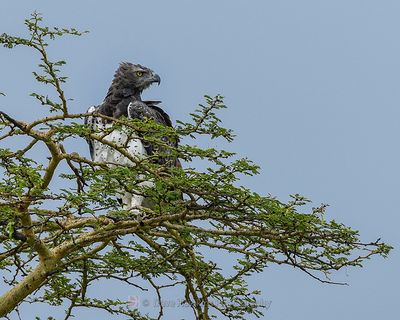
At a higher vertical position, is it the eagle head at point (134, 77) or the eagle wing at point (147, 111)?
the eagle head at point (134, 77)

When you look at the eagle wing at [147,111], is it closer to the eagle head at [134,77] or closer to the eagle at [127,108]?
the eagle at [127,108]

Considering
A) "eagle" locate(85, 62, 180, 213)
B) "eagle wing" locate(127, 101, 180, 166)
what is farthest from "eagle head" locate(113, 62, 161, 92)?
"eagle wing" locate(127, 101, 180, 166)

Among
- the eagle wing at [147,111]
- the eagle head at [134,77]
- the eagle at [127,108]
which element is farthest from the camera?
the eagle head at [134,77]

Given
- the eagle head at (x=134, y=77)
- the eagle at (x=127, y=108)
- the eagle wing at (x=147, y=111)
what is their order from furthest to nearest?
the eagle head at (x=134, y=77) < the eagle wing at (x=147, y=111) < the eagle at (x=127, y=108)

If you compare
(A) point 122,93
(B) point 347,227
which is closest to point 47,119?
(B) point 347,227

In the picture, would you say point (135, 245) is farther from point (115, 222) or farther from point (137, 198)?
point (137, 198)

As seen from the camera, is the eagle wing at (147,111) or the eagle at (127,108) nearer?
the eagle at (127,108)

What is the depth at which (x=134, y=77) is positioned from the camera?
39.0 feet

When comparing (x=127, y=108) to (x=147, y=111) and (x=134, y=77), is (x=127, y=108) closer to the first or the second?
(x=147, y=111)

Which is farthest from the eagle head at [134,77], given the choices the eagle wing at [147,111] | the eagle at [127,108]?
the eagle wing at [147,111]

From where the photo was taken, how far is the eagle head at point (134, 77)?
38.8 feet

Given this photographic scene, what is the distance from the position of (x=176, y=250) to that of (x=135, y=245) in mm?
651

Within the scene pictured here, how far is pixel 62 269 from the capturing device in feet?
28.8

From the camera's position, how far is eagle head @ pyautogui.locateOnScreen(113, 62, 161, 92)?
11.8 metres
